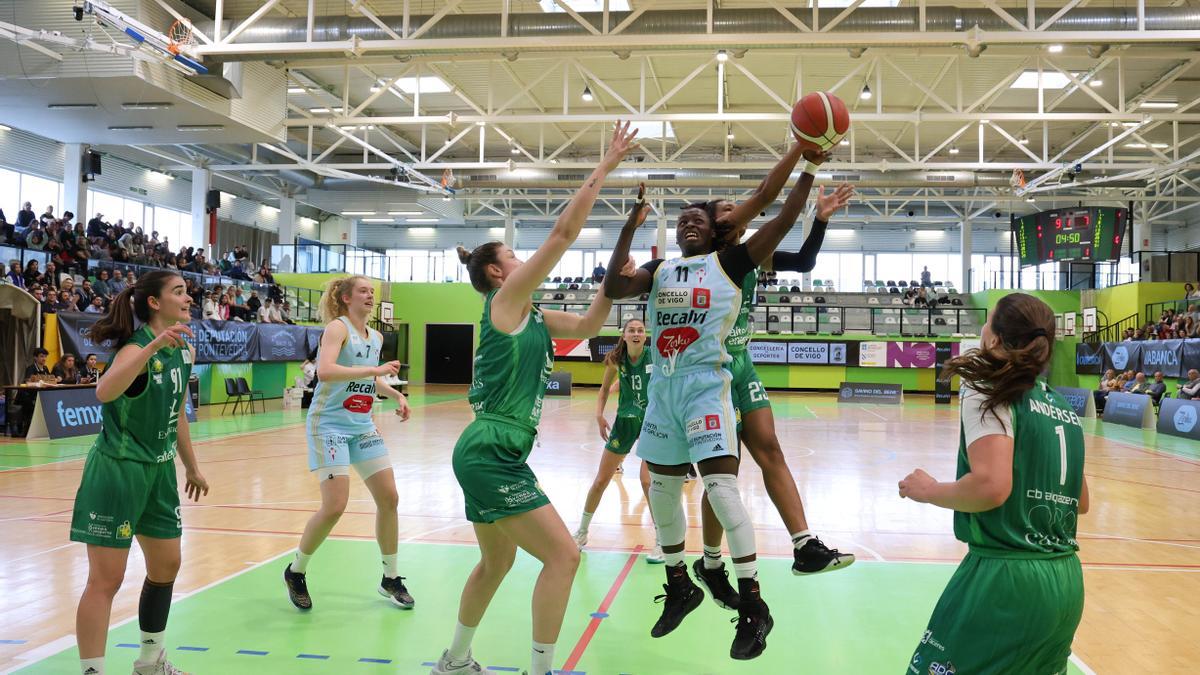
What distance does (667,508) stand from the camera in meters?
4.04

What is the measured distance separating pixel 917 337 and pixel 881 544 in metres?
26.1

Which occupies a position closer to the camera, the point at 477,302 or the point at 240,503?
the point at 240,503

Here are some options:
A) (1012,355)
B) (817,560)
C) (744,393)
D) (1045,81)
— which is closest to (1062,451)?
(1012,355)

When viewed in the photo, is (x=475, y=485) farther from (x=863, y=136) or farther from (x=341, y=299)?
(x=863, y=136)

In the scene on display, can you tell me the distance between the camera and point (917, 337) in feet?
102

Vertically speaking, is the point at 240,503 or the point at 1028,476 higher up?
the point at 1028,476

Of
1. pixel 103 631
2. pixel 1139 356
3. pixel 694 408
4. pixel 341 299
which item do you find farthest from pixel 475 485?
pixel 1139 356

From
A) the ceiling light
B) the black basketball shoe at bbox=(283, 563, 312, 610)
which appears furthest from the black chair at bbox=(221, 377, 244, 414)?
the ceiling light

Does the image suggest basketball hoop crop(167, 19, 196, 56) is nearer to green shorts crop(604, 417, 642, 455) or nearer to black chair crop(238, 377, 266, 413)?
black chair crop(238, 377, 266, 413)

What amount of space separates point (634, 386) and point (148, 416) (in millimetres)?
3852

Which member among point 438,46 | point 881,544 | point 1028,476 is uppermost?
point 438,46

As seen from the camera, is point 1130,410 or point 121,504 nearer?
point 121,504

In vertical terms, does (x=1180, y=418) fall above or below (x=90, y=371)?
below

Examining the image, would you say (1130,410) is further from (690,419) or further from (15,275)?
(15,275)
